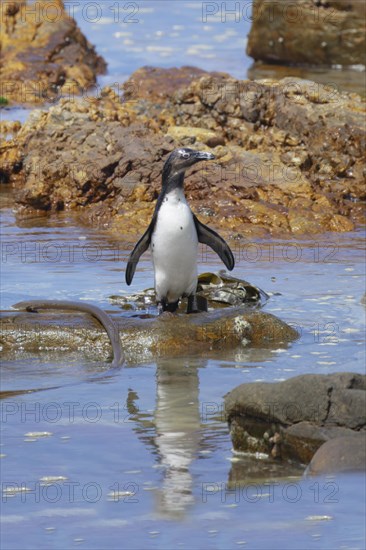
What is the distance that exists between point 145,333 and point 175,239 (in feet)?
2.75

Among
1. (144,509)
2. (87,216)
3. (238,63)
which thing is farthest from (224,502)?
(238,63)

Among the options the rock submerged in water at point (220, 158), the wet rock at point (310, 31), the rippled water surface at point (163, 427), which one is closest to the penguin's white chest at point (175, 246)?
the rippled water surface at point (163, 427)

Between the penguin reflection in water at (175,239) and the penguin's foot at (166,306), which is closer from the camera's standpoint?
the penguin reflection in water at (175,239)

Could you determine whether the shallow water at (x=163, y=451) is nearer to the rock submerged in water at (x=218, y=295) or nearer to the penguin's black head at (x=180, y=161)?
the rock submerged in water at (x=218, y=295)

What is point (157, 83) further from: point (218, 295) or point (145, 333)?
point (145, 333)

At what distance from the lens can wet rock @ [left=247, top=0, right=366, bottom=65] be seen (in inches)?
844

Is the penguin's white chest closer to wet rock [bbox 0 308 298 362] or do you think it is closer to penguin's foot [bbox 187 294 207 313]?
penguin's foot [bbox 187 294 207 313]

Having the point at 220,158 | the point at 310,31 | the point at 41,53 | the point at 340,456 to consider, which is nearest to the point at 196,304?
the point at 340,456

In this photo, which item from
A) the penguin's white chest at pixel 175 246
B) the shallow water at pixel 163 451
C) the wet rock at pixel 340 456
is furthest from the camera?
the penguin's white chest at pixel 175 246

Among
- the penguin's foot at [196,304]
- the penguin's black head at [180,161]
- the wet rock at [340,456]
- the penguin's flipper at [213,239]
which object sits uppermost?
the penguin's black head at [180,161]

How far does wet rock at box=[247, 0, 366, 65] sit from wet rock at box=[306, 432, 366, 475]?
54.8ft

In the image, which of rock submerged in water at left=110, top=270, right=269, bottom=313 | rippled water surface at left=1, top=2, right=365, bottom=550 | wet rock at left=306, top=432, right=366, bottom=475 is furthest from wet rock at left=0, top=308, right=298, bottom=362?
wet rock at left=306, top=432, right=366, bottom=475

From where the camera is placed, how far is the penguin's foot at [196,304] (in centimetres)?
841

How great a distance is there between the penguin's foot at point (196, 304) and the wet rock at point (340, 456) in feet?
10.1
